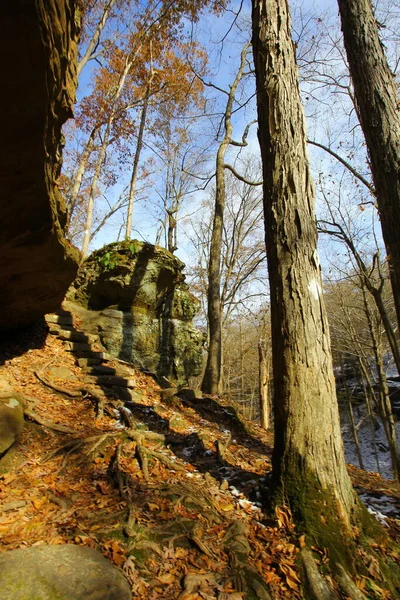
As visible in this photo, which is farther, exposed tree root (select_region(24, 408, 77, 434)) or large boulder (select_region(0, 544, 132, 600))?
exposed tree root (select_region(24, 408, 77, 434))

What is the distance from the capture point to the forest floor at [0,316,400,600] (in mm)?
2346

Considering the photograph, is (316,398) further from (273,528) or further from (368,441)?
(368,441)

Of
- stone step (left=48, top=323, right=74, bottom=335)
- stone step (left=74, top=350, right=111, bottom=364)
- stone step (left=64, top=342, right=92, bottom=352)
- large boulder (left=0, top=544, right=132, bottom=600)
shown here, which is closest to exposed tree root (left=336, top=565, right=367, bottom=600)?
large boulder (left=0, top=544, right=132, bottom=600)

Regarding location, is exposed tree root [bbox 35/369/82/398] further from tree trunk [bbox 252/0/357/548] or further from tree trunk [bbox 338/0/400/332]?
tree trunk [bbox 338/0/400/332]

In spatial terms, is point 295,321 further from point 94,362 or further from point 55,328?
point 55,328

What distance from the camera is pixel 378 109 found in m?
4.13

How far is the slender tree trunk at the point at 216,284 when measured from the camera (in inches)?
348

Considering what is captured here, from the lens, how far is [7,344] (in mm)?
7109

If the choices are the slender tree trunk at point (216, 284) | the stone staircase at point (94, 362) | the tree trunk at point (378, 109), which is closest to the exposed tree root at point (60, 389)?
the stone staircase at point (94, 362)

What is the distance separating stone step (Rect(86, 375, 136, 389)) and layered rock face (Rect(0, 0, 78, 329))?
2502 mm

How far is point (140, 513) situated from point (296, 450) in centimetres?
153

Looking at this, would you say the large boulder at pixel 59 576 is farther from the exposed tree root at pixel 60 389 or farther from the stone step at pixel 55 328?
the stone step at pixel 55 328

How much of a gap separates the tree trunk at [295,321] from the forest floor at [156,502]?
35 cm

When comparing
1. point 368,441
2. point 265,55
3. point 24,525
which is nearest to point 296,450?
point 24,525
